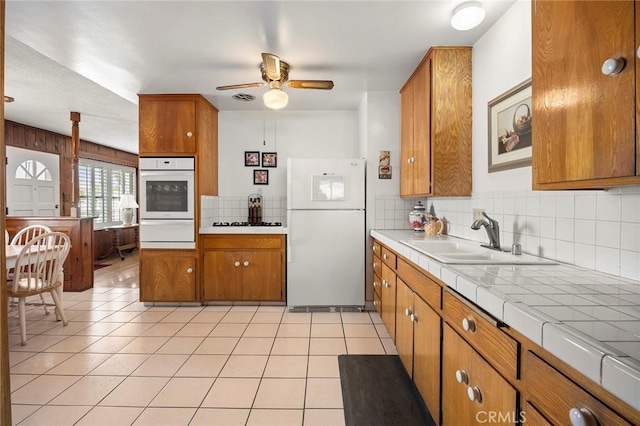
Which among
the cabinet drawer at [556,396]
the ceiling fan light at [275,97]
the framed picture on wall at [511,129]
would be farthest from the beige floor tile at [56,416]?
the framed picture on wall at [511,129]

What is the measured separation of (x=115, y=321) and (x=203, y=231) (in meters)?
1.21

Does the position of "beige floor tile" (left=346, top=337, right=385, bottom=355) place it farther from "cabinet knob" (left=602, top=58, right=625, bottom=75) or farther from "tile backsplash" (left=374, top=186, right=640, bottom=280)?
"cabinet knob" (left=602, top=58, right=625, bottom=75)

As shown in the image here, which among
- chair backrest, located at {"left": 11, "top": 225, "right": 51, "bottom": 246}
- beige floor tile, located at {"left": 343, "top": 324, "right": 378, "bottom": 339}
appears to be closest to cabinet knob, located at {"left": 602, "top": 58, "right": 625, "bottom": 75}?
beige floor tile, located at {"left": 343, "top": 324, "right": 378, "bottom": 339}

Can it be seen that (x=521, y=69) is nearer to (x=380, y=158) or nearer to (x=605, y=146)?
(x=605, y=146)

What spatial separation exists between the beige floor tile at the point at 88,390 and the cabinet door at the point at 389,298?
6.34 ft

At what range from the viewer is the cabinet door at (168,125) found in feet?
11.3

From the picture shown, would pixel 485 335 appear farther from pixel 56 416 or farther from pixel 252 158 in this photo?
pixel 252 158

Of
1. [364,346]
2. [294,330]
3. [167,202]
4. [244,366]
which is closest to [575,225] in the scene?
[364,346]

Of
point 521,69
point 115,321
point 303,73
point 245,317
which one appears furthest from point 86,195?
point 521,69

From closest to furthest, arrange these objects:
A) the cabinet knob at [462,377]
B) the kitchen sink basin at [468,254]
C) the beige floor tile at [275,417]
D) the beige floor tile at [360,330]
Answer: the cabinet knob at [462,377]
the kitchen sink basin at [468,254]
the beige floor tile at [275,417]
the beige floor tile at [360,330]

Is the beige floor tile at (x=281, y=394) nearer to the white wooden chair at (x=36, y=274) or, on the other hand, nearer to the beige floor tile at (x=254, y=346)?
the beige floor tile at (x=254, y=346)

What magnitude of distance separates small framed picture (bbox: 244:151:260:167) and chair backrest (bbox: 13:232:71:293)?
2062 millimetres

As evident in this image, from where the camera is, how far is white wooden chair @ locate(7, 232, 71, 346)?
2.65 metres

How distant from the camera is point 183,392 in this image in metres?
1.95
